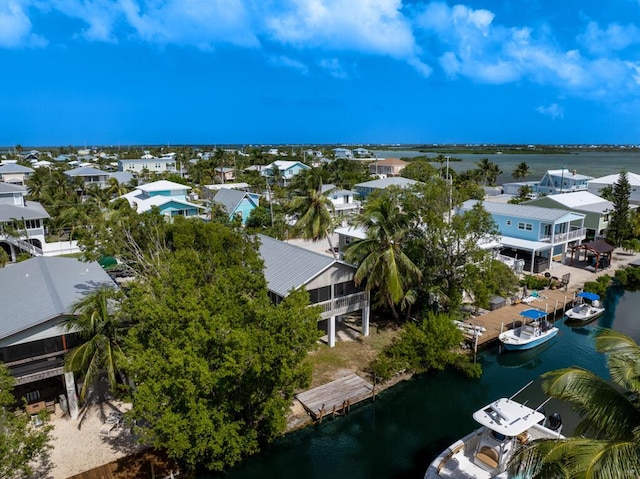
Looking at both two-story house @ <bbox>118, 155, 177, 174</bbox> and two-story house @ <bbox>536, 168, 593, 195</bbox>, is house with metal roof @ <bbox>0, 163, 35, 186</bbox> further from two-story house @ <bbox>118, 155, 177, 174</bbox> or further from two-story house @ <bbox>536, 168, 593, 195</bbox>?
two-story house @ <bbox>536, 168, 593, 195</bbox>

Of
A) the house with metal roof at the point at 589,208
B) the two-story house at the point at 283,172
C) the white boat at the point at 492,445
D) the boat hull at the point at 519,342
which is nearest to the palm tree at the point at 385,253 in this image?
the boat hull at the point at 519,342

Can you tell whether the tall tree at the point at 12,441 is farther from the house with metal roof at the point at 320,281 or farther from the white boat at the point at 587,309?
the white boat at the point at 587,309

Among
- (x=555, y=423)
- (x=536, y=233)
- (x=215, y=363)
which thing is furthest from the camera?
(x=536, y=233)

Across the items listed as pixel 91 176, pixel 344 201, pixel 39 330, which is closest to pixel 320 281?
pixel 39 330

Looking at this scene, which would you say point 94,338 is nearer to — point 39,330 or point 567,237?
point 39,330

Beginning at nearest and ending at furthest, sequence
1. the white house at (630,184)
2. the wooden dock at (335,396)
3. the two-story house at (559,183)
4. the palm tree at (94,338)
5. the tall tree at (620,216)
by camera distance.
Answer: the palm tree at (94,338) < the wooden dock at (335,396) < the tall tree at (620,216) < the white house at (630,184) < the two-story house at (559,183)

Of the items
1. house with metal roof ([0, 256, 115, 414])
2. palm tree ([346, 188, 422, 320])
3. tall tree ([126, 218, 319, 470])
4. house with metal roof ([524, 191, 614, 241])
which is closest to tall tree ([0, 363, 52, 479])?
tall tree ([126, 218, 319, 470])

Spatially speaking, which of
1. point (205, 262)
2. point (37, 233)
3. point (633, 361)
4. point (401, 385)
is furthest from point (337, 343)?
point (37, 233)
